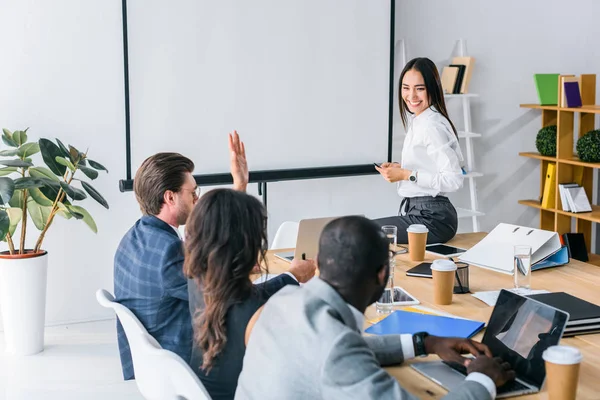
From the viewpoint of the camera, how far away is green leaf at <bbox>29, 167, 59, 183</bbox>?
12.1 ft

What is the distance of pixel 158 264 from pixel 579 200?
3.46 m

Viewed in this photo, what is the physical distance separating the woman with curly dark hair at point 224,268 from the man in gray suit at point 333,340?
0.18 meters

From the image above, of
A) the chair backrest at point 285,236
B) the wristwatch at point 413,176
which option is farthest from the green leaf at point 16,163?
the wristwatch at point 413,176

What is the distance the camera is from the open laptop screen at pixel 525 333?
1.55 m

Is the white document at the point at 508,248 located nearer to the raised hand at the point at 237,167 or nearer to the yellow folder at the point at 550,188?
the raised hand at the point at 237,167

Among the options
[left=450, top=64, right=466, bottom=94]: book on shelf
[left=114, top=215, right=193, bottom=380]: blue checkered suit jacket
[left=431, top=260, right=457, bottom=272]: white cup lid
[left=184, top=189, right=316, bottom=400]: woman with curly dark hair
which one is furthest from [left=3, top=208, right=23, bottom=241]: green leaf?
[left=450, top=64, right=466, bottom=94]: book on shelf

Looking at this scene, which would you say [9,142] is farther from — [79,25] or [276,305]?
[276,305]

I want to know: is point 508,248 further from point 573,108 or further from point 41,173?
point 573,108

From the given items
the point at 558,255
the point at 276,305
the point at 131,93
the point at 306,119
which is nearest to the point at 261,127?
the point at 306,119

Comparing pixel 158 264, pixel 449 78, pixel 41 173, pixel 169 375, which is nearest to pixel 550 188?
pixel 449 78

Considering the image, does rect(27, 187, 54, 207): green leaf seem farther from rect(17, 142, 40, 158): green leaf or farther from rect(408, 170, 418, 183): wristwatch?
rect(408, 170, 418, 183): wristwatch

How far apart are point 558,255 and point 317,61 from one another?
226 centimetres

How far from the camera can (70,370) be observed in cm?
359

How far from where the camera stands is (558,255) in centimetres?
255
